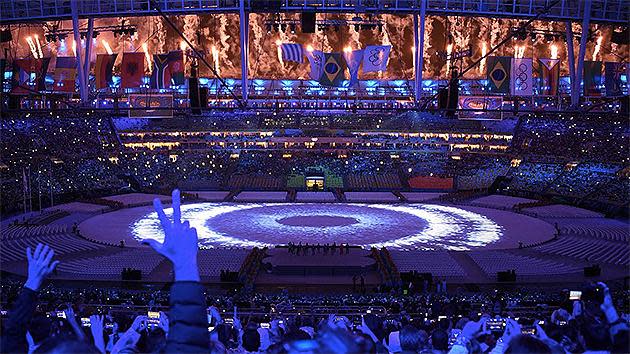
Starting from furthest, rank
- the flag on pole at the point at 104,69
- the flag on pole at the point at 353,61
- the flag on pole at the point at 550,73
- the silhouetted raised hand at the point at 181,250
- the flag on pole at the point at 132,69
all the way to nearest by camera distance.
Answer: the flag on pole at the point at 104,69
the flag on pole at the point at 550,73
the flag on pole at the point at 132,69
the flag on pole at the point at 353,61
the silhouetted raised hand at the point at 181,250

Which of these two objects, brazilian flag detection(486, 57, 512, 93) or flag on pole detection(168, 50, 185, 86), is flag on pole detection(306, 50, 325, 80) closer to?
flag on pole detection(168, 50, 185, 86)

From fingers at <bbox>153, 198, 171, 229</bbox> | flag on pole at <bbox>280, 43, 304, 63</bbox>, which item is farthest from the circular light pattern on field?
fingers at <bbox>153, 198, 171, 229</bbox>

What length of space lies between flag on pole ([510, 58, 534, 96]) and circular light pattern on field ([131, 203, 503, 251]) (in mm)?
9833

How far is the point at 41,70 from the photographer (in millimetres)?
45062

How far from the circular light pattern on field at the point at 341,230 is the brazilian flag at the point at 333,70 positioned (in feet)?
33.2

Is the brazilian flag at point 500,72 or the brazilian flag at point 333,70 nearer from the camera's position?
the brazilian flag at point 500,72

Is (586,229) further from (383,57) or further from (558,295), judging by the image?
(558,295)

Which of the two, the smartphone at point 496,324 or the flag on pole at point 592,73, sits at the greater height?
the flag on pole at point 592,73

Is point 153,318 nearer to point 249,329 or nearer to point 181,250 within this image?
point 249,329

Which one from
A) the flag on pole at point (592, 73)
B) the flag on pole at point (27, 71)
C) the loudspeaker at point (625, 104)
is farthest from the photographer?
the flag on pole at point (592, 73)

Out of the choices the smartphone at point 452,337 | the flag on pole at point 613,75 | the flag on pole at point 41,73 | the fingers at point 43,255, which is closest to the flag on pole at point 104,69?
the flag on pole at point 41,73

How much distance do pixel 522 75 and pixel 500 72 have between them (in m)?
1.45

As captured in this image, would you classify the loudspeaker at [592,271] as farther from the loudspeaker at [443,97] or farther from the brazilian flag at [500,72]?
the brazilian flag at [500,72]

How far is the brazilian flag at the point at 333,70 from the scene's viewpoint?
40125 mm
